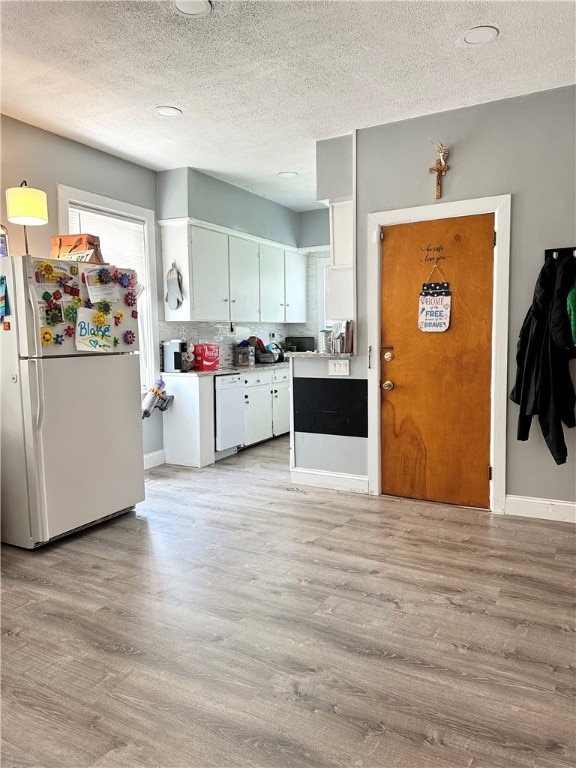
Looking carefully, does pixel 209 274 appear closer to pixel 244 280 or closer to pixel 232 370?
pixel 244 280

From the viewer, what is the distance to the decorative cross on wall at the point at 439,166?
11.8 feet

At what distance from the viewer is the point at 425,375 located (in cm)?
384

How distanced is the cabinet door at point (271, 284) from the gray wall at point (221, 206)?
18cm

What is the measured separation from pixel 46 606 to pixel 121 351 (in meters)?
1.69

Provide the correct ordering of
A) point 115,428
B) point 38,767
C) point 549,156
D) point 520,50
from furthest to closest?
point 115,428 → point 549,156 → point 520,50 → point 38,767

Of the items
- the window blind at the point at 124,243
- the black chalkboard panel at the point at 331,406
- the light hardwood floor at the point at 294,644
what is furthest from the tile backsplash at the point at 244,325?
the light hardwood floor at the point at 294,644

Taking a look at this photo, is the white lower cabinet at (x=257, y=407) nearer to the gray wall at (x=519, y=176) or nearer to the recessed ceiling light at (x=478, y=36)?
the gray wall at (x=519, y=176)

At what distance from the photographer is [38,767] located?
1565 millimetres

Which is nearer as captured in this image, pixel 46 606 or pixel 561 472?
pixel 46 606

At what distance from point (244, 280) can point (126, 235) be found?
1458mm

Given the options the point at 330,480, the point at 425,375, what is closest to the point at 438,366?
the point at 425,375

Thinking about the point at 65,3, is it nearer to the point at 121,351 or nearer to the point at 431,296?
the point at 121,351

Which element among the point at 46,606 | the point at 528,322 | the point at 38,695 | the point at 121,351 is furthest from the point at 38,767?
the point at 528,322

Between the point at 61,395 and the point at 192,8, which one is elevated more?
the point at 192,8
